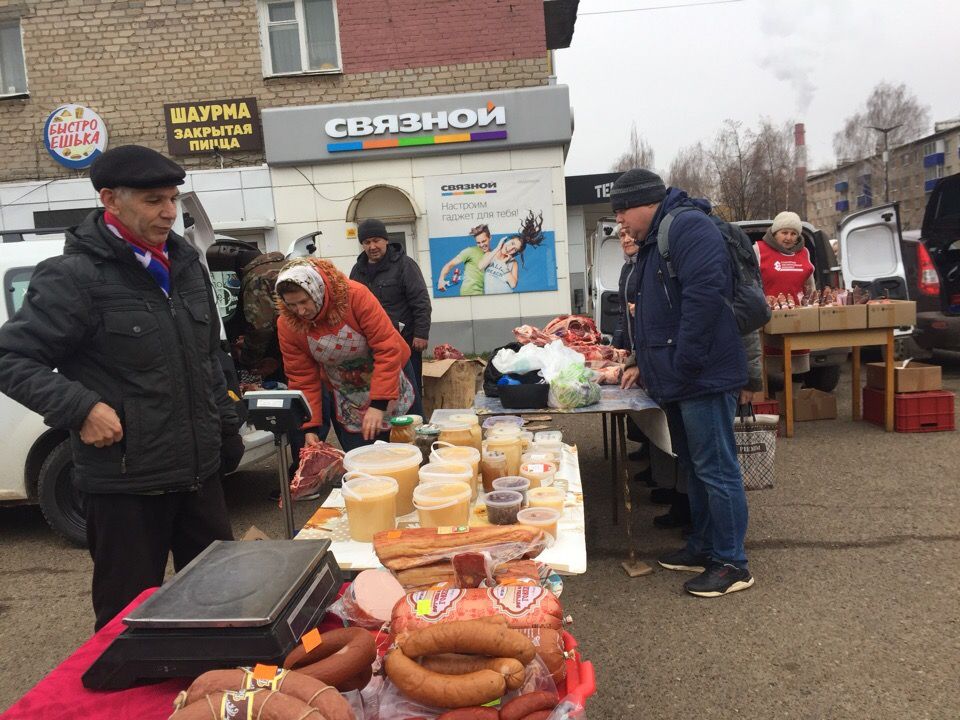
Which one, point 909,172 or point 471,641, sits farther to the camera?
point 909,172

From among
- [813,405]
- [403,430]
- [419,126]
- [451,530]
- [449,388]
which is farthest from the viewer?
[419,126]

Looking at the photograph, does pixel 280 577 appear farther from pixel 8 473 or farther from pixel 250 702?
pixel 8 473

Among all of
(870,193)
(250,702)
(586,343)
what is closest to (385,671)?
(250,702)

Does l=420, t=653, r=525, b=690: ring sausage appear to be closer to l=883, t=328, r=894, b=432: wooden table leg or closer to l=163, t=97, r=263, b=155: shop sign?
l=883, t=328, r=894, b=432: wooden table leg

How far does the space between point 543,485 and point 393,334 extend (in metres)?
1.28

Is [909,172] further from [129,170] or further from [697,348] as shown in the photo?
[129,170]

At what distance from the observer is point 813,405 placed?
707cm

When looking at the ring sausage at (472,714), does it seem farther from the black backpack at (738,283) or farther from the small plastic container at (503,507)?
the black backpack at (738,283)

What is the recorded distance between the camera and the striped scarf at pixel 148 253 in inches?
91.4

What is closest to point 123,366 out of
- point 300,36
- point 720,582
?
point 720,582

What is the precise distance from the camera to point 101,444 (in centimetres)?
221

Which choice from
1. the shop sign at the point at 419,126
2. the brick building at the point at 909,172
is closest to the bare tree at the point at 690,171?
the brick building at the point at 909,172

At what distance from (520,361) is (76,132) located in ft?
36.5

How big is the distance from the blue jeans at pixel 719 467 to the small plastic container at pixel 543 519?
142 cm
